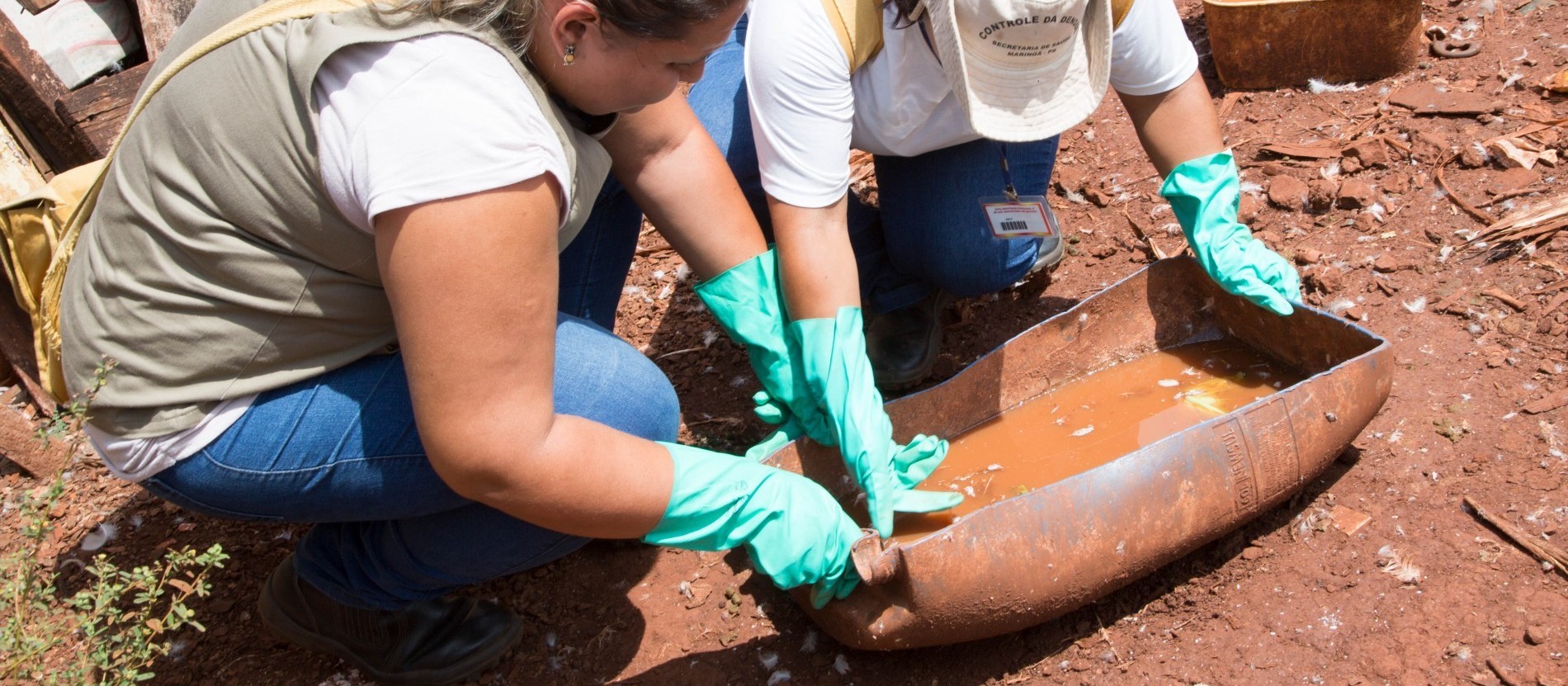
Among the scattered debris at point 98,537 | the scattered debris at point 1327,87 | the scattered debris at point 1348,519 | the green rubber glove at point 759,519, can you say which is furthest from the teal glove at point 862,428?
the scattered debris at point 1327,87

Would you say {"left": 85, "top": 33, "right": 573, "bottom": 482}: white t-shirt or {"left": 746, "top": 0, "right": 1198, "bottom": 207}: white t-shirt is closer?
{"left": 85, "top": 33, "right": 573, "bottom": 482}: white t-shirt

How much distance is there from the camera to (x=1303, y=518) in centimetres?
223

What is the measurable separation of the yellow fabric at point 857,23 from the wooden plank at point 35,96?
2.07 m

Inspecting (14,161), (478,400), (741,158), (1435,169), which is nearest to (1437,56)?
(1435,169)

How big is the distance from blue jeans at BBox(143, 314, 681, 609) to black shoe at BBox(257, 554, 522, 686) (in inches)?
2.5

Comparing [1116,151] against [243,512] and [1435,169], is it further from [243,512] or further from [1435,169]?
[243,512]

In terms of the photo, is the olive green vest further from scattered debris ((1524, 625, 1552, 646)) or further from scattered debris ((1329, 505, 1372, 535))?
scattered debris ((1524, 625, 1552, 646))

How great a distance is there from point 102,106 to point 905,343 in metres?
2.19

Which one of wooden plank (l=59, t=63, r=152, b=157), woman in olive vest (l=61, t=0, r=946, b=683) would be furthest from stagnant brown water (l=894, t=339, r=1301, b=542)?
wooden plank (l=59, t=63, r=152, b=157)

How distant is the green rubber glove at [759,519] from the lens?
5.84 ft

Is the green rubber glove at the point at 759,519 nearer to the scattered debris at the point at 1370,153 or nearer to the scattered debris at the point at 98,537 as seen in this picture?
the scattered debris at the point at 98,537

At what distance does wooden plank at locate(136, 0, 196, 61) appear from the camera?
3158 mm

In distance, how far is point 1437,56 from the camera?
136 inches

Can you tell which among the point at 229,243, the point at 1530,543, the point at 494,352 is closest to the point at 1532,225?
the point at 1530,543
